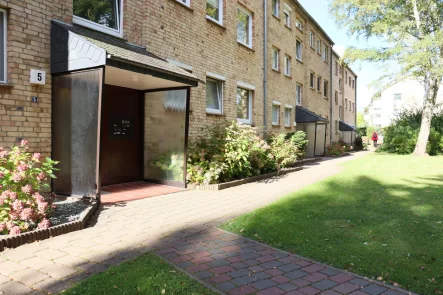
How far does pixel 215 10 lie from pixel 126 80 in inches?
238

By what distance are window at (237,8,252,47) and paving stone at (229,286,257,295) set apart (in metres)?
12.1

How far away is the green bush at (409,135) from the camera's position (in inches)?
912

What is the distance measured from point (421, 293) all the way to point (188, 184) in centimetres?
624

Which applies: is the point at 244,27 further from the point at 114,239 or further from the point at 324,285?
the point at 324,285

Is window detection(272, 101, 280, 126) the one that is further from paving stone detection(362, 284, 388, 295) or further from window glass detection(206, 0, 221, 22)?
paving stone detection(362, 284, 388, 295)

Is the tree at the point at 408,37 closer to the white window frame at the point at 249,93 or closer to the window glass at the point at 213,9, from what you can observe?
the white window frame at the point at 249,93

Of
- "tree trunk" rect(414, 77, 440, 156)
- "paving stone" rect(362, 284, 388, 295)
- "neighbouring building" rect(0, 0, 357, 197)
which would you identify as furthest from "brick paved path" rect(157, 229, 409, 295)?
"tree trunk" rect(414, 77, 440, 156)

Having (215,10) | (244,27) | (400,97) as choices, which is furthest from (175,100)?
(400,97)

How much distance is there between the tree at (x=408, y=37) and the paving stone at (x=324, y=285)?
19.6 m

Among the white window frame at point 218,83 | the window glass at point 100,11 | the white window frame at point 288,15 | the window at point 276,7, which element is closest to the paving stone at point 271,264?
the window glass at point 100,11

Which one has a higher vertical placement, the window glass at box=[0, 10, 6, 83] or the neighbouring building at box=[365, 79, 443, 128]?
the neighbouring building at box=[365, 79, 443, 128]

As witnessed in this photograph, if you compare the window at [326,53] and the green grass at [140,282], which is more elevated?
the window at [326,53]

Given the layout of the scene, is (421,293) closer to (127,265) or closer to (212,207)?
(127,265)

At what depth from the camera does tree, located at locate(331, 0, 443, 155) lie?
19578mm
